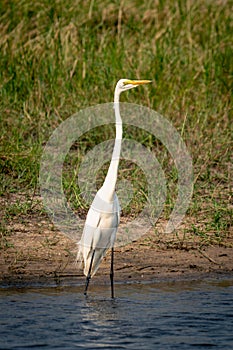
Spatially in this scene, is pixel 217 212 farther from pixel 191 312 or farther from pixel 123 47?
pixel 123 47

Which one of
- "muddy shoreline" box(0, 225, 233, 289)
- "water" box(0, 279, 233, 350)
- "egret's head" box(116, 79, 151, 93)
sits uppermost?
"egret's head" box(116, 79, 151, 93)

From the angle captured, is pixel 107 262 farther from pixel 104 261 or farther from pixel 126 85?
pixel 126 85

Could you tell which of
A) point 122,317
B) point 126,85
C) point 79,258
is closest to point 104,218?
point 79,258

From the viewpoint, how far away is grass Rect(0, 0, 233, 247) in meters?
6.75

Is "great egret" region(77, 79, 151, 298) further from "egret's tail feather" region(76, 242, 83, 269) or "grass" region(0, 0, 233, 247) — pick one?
"grass" region(0, 0, 233, 247)

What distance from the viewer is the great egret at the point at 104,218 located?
502cm

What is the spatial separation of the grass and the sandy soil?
212mm

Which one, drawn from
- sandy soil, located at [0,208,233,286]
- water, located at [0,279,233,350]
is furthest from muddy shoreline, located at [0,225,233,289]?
water, located at [0,279,233,350]

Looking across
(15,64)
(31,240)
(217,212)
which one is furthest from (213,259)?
(15,64)

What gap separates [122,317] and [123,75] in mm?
3729

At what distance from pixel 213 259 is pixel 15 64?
3389mm

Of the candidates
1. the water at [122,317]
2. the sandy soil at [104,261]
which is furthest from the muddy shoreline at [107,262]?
the water at [122,317]

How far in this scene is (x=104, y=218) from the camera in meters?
5.14

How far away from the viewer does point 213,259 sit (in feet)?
18.9
